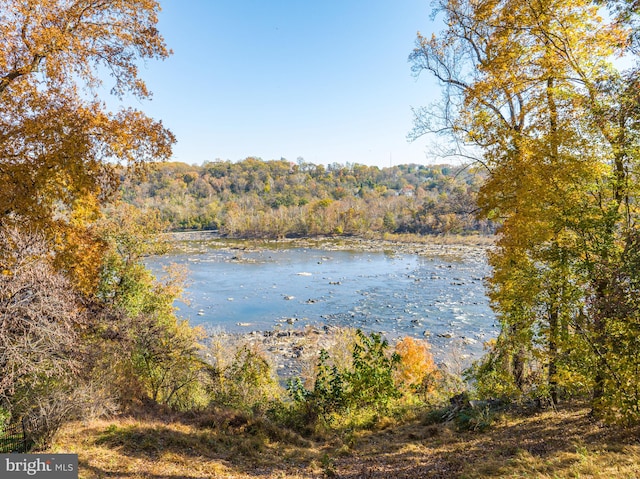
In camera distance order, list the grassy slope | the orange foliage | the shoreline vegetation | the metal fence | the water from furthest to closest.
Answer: the water
the orange foliage
the metal fence
the shoreline vegetation
the grassy slope

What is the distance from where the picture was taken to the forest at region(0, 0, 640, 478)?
17.5ft

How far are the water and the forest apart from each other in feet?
41.2

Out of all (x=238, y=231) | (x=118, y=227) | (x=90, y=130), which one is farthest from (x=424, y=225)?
(x=90, y=130)

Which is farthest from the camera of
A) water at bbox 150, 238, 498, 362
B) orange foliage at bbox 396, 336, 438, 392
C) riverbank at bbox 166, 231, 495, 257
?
riverbank at bbox 166, 231, 495, 257

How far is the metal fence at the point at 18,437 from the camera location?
5.71 m

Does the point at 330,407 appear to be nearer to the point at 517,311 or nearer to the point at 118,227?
the point at 517,311

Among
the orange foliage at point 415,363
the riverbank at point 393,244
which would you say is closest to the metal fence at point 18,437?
the orange foliage at point 415,363

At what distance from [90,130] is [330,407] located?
836cm

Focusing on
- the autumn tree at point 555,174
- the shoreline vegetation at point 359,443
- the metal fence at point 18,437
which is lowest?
the shoreline vegetation at point 359,443

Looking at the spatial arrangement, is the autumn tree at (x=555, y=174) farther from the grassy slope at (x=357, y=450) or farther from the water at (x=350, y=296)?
the water at (x=350, y=296)

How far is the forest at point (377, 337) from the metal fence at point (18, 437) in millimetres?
31

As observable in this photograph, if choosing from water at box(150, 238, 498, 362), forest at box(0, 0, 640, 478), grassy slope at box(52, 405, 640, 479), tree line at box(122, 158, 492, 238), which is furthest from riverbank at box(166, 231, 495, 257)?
grassy slope at box(52, 405, 640, 479)

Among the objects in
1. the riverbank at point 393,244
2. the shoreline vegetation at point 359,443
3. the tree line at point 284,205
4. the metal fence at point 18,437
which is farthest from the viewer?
the tree line at point 284,205

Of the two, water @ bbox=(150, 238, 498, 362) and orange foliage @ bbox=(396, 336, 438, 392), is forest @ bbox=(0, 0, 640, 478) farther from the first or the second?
water @ bbox=(150, 238, 498, 362)
